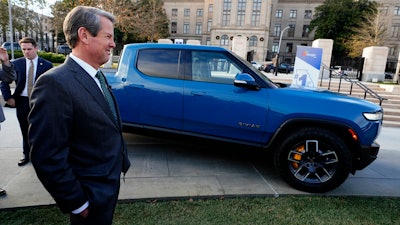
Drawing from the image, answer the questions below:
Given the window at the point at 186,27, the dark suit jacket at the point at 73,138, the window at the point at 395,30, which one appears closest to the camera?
the dark suit jacket at the point at 73,138

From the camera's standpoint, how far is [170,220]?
9.41 feet

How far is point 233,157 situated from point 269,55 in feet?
229

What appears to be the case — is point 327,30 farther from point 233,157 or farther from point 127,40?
point 233,157

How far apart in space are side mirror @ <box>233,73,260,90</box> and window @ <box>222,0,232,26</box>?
220 ft

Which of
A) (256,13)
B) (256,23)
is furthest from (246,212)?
(256,13)

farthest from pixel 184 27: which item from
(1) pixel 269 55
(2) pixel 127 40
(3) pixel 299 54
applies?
(3) pixel 299 54

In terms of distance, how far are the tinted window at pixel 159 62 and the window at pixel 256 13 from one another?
66.8 m

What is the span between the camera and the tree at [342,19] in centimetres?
5488

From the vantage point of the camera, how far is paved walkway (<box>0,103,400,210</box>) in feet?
11.1

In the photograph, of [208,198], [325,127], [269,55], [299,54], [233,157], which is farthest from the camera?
[269,55]

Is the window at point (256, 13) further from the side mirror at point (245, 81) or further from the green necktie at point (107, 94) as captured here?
the green necktie at point (107, 94)

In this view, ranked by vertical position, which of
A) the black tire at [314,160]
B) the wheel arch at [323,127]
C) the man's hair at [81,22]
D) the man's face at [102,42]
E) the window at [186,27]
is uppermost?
the window at [186,27]

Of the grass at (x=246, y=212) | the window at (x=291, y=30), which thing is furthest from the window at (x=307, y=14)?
the grass at (x=246, y=212)

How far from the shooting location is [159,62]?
4.32m
